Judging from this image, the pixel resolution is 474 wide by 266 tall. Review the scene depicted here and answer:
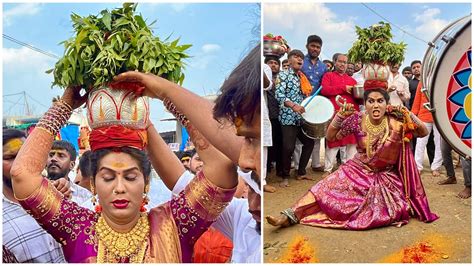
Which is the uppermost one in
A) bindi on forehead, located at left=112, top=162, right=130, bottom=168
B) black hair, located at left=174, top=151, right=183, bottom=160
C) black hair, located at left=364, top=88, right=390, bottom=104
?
black hair, located at left=364, top=88, right=390, bottom=104

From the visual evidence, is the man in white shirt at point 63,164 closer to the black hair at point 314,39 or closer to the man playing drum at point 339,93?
the black hair at point 314,39

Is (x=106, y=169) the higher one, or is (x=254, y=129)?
(x=254, y=129)

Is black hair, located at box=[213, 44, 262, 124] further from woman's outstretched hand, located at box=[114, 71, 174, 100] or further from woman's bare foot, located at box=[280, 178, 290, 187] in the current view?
woman's bare foot, located at box=[280, 178, 290, 187]

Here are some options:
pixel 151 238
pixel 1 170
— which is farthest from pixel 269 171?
pixel 1 170

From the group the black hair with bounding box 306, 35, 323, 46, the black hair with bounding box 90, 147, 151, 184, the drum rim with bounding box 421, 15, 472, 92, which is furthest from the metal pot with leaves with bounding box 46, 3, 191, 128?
the drum rim with bounding box 421, 15, 472, 92

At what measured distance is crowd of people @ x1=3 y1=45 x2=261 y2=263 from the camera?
225 centimetres

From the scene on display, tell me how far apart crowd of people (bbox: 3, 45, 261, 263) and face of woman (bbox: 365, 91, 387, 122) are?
5.31ft

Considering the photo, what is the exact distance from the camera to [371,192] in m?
3.80

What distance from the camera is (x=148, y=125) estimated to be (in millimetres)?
2385

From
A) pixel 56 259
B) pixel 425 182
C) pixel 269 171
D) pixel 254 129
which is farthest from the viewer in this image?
pixel 425 182

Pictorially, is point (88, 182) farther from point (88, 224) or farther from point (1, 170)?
point (1, 170)

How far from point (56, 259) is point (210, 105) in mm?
974

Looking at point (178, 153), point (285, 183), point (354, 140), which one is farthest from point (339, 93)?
point (178, 153)

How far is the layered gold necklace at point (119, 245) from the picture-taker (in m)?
2.31
